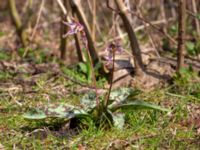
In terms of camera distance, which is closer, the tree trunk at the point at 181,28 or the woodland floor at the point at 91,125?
the woodland floor at the point at 91,125

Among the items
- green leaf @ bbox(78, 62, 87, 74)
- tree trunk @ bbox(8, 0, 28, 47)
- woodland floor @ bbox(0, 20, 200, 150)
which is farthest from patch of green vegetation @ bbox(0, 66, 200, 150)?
tree trunk @ bbox(8, 0, 28, 47)

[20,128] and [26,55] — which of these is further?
[26,55]

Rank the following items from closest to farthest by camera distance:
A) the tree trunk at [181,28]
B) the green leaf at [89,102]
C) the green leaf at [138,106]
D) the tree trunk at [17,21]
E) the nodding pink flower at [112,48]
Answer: the nodding pink flower at [112,48] < the green leaf at [138,106] < the green leaf at [89,102] < the tree trunk at [181,28] < the tree trunk at [17,21]

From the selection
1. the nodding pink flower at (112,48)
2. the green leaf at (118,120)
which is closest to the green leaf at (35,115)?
the green leaf at (118,120)

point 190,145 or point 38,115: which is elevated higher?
point 38,115

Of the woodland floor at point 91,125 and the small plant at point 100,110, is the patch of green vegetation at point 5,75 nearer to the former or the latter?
the woodland floor at point 91,125

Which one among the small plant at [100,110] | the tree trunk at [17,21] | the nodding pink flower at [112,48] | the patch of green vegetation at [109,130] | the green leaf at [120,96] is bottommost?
the patch of green vegetation at [109,130]

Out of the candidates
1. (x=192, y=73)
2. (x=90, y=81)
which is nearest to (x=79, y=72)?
(x=90, y=81)

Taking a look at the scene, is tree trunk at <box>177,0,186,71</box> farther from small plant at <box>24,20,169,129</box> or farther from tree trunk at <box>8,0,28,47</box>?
tree trunk at <box>8,0,28,47</box>

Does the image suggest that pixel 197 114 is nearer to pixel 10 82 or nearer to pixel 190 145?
pixel 190 145
